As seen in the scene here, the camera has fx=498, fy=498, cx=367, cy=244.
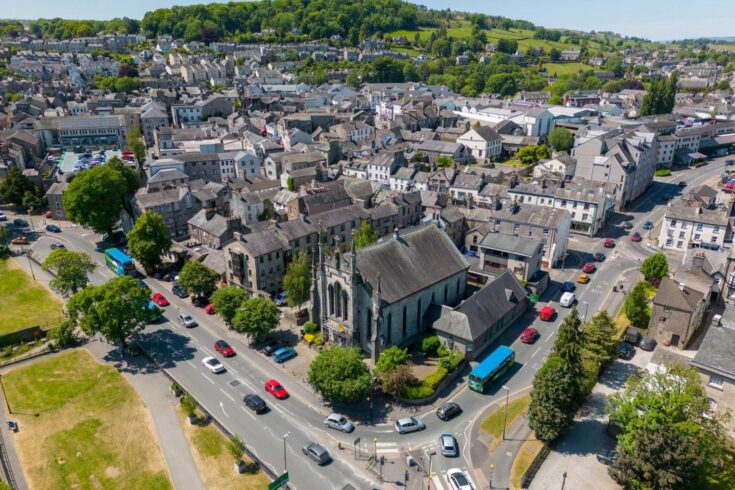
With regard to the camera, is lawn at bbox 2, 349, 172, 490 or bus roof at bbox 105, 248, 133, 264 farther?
bus roof at bbox 105, 248, 133, 264

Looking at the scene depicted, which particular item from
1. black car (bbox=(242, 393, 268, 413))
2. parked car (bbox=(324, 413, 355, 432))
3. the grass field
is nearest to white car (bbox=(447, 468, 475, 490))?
parked car (bbox=(324, 413, 355, 432))

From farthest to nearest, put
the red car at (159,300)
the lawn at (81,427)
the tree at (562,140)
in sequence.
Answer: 1. the tree at (562,140)
2. the red car at (159,300)
3. the lawn at (81,427)

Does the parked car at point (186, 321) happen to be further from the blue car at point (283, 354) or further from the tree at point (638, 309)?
the tree at point (638, 309)

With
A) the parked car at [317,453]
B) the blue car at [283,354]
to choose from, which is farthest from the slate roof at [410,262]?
the parked car at [317,453]

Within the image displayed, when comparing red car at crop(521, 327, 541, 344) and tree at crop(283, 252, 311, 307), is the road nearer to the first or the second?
red car at crop(521, 327, 541, 344)

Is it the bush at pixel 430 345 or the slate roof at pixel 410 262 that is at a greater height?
the slate roof at pixel 410 262

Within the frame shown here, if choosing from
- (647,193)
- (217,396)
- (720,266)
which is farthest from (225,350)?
(647,193)
